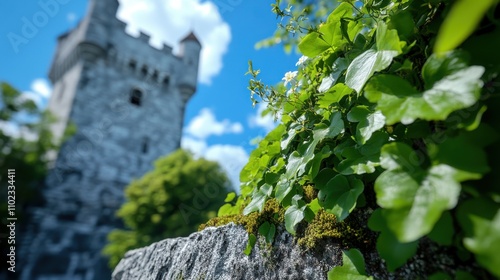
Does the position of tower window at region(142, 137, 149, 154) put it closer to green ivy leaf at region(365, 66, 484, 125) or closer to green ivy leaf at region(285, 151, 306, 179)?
green ivy leaf at region(285, 151, 306, 179)

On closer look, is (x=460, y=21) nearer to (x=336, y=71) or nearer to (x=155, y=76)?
(x=336, y=71)

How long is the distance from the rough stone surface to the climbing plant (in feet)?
0.31

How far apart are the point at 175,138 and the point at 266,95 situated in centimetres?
1928

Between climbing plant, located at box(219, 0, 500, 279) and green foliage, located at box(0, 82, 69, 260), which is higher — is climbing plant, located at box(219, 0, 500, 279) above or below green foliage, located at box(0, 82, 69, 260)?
below

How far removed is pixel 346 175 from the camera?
0.86 m

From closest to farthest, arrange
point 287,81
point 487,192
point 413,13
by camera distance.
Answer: point 487,192 < point 413,13 < point 287,81

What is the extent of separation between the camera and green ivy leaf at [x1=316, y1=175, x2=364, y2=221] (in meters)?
0.79

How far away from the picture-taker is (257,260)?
1.13 meters

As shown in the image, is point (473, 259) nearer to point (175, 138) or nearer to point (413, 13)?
point (413, 13)

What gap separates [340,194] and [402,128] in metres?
0.25

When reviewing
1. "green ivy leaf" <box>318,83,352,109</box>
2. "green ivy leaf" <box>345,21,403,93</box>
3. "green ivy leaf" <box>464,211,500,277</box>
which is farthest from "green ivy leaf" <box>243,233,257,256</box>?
"green ivy leaf" <box>464,211,500,277</box>

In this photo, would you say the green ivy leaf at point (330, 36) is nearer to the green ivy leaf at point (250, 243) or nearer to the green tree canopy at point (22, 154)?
the green ivy leaf at point (250, 243)

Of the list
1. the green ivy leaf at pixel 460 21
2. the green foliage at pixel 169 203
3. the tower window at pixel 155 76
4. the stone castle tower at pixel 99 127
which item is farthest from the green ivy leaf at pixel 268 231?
the tower window at pixel 155 76

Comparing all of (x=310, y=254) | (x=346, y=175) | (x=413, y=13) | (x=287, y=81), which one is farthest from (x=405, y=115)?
(x=287, y=81)
